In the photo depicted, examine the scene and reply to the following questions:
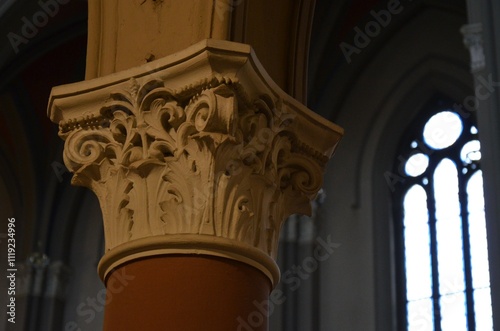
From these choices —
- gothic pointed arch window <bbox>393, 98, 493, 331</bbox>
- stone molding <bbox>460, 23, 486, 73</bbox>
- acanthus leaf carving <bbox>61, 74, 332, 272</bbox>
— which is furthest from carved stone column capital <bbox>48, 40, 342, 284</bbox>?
gothic pointed arch window <bbox>393, 98, 493, 331</bbox>

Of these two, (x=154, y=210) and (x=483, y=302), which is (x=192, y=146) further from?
(x=483, y=302)

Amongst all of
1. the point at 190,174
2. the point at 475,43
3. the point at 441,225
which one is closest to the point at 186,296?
the point at 190,174

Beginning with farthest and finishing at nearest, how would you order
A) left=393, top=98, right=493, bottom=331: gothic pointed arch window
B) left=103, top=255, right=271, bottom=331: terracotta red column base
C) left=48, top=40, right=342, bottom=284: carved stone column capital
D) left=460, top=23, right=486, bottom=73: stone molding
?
left=393, top=98, right=493, bottom=331: gothic pointed arch window < left=460, top=23, right=486, bottom=73: stone molding < left=48, top=40, right=342, bottom=284: carved stone column capital < left=103, top=255, right=271, bottom=331: terracotta red column base

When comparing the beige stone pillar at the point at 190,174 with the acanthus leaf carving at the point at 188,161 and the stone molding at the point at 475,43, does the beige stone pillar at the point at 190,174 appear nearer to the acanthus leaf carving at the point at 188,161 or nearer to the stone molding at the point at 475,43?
the acanthus leaf carving at the point at 188,161

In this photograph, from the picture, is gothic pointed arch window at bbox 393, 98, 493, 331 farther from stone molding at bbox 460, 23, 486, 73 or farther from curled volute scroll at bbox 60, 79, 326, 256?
curled volute scroll at bbox 60, 79, 326, 256

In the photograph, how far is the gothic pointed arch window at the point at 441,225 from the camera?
8867 mm

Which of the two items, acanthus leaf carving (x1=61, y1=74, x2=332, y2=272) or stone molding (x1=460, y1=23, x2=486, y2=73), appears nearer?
acanthus leaf carving (x1=61, y1=74, x2=332, y2=272)

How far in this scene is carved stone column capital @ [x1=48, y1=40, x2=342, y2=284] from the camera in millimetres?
3799

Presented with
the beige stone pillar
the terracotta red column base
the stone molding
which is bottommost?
the terracotta red column base

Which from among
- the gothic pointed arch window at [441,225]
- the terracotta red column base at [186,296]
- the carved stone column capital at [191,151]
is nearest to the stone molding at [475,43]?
the carved stone column capital at [191,151]

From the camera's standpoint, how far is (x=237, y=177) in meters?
3.93

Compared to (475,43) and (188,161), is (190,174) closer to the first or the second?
(188,161)

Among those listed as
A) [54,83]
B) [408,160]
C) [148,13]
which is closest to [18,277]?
[54,83]

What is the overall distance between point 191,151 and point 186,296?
0.58m
